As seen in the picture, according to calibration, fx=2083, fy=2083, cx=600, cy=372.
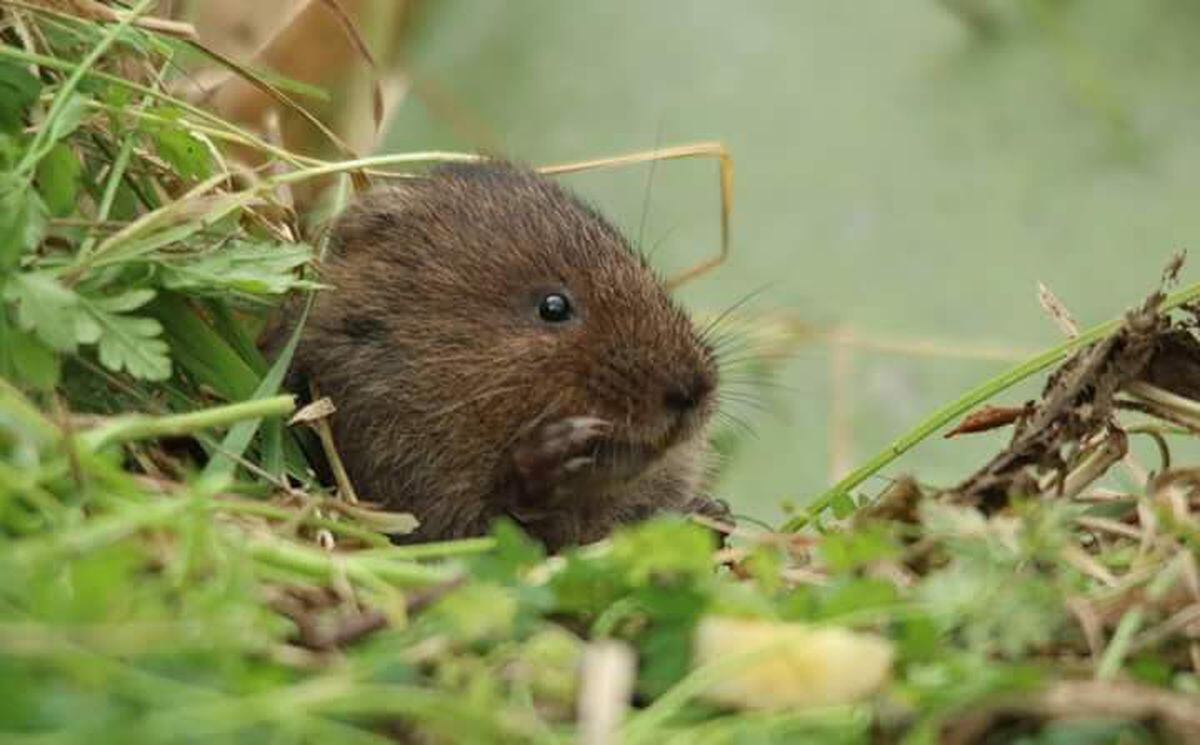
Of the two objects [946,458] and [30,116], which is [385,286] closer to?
[30,116]

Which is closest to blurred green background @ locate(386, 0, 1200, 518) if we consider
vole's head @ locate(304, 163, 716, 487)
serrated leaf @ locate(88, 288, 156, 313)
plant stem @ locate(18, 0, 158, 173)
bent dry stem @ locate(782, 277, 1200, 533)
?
vole's head @ locate(304, 163, 716, 487)

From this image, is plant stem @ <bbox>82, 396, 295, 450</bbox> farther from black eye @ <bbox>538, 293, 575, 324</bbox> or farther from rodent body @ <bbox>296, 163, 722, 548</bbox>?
black eye @ <bbox>538, 293, 575, 324</bbox>

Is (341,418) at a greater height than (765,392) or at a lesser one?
lesser

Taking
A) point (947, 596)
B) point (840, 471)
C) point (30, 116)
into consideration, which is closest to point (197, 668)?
point (947, 596)

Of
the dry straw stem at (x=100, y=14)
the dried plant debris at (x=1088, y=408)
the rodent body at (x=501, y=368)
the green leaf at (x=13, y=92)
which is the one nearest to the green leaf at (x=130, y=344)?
the green leaf at (x=13, y=92)

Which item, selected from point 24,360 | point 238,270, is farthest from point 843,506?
point 24,360

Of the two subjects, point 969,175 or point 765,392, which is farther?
point 969,175

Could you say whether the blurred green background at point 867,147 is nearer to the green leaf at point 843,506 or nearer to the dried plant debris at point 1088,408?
the green leaf at point 843,506
